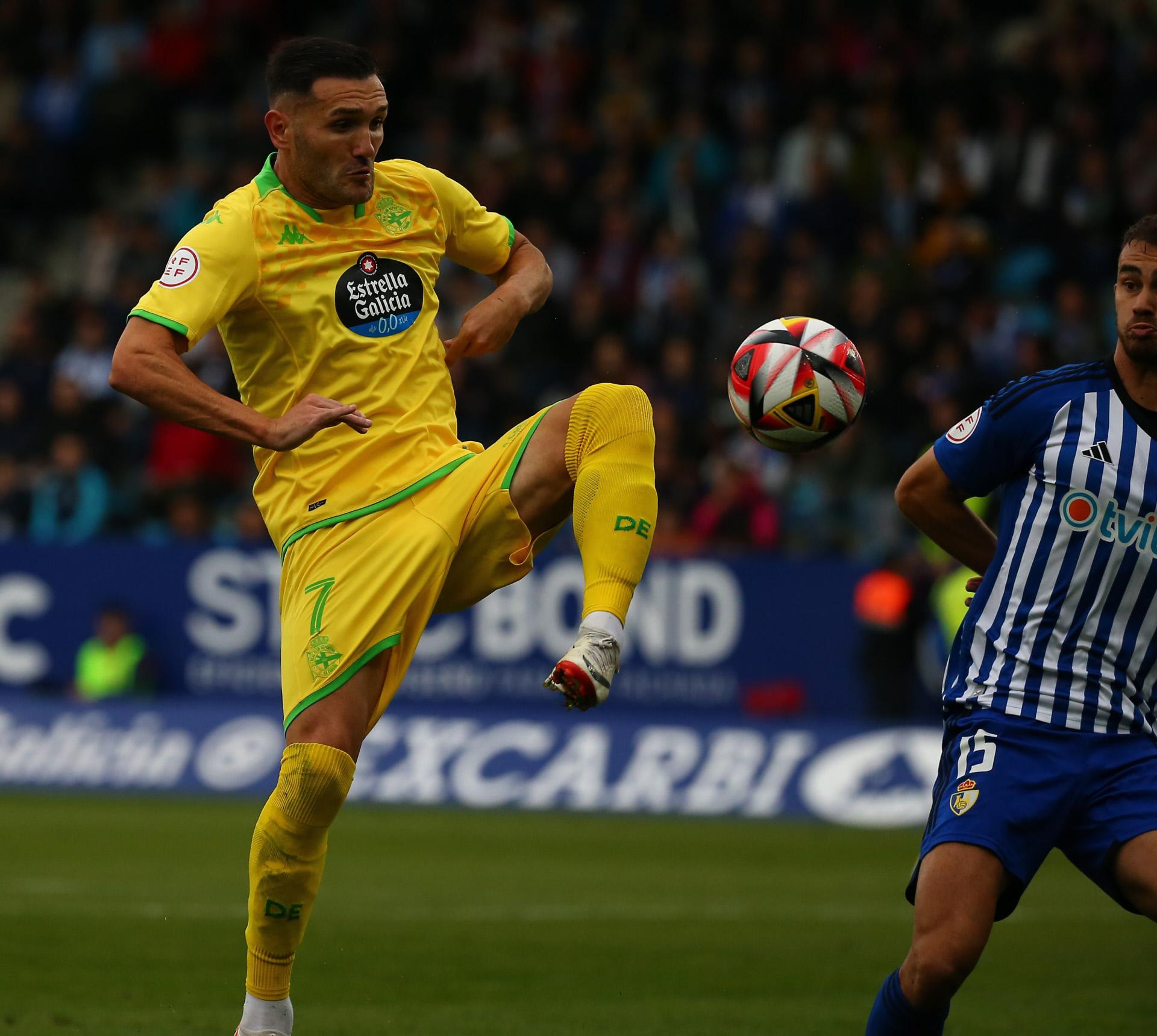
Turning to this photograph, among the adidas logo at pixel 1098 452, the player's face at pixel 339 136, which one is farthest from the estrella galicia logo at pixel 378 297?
the adidas logo at pixel 1098 452

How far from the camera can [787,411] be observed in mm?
5863

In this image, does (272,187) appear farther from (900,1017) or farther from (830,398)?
(900,1017)

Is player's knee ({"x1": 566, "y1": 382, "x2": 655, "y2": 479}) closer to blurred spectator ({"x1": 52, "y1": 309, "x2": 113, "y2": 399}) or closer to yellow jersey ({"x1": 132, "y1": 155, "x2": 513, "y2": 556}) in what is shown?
yellow jersey ({"x1": 132, "y1": 155, "x2": 513, "y2": 556})

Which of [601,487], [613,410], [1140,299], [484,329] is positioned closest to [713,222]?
[484,329]

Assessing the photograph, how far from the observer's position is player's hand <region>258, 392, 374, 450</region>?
17.6 feet

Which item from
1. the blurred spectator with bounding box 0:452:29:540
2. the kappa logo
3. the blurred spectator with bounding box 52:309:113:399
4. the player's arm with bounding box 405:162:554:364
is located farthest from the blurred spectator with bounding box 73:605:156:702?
the kappa logo

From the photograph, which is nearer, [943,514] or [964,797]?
[964,797]

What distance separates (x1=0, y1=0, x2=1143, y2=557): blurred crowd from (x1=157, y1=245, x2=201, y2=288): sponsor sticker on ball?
9.78 m

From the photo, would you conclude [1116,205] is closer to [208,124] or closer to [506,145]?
[506,145]

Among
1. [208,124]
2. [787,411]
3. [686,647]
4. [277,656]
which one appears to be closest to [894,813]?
[686,647]

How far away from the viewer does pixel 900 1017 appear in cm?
499

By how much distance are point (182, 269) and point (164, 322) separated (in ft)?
0.60

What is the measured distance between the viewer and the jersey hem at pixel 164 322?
5457 millimetres

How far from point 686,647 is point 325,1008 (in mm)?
8190
